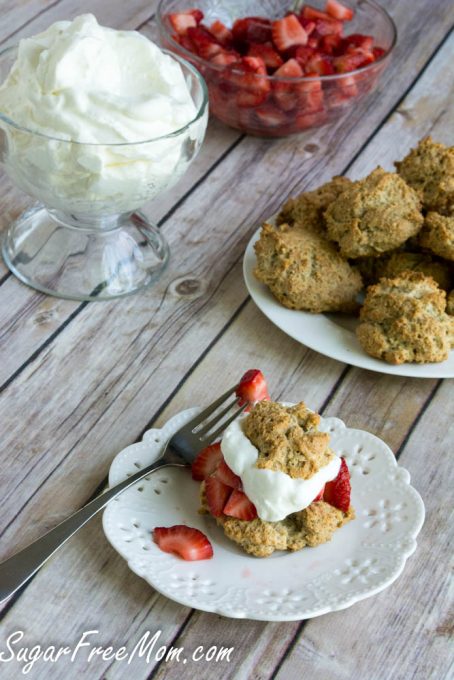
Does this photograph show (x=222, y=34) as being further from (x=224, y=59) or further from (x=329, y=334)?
(x=329, y=334)

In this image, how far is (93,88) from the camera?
1588 millimetres

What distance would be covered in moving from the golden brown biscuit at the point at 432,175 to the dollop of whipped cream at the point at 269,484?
69 cm

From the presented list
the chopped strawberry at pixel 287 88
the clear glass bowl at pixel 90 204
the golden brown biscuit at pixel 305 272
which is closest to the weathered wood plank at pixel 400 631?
the golden brown biscuit at pixel 305 272

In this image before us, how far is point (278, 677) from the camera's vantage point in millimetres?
1238

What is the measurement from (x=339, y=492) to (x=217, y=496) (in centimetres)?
18

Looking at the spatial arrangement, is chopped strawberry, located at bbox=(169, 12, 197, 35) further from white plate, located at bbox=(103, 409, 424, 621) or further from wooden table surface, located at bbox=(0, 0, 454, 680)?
white plate, located at bbox=(103, 409, 424, 621)

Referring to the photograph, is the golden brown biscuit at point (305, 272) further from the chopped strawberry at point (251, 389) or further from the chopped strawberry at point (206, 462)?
the chopped strawberry at point (206, 462)

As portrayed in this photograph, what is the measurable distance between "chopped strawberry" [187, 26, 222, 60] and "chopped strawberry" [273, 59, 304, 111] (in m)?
0.17

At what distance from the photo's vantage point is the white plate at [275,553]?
1.24m

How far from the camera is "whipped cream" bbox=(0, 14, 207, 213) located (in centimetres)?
156

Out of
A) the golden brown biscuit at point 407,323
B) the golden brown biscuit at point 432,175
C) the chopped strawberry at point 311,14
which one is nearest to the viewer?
the golden brown biscuit at point 407,323

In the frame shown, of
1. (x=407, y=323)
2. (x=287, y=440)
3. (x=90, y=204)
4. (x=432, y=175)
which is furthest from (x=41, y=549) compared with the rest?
(x=432, y=175)

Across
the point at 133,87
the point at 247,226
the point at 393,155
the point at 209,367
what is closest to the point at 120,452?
the point at 209,367

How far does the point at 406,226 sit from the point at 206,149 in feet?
2.46
